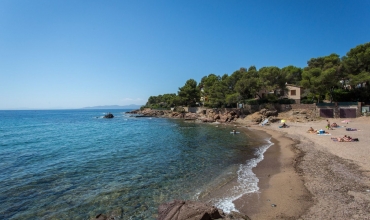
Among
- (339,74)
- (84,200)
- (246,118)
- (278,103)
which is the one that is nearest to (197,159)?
(84,200)

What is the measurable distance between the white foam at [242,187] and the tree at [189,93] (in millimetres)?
62421

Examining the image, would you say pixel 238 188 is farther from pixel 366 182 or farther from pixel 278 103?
pixel 278 103

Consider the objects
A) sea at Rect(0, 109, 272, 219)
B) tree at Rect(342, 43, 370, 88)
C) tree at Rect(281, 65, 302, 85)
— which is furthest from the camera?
tree at Rect(281, 65, 302, 85)

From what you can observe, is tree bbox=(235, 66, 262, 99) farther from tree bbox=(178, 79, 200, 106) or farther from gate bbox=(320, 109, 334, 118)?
tree bbox=(178, 79, 200, 106)

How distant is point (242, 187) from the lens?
35.3ft

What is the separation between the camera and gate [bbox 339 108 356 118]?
40312 mm

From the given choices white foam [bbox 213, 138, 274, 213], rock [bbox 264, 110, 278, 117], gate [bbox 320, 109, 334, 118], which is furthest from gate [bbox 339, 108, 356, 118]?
white foam [bbox 213, 138, 274, 213]

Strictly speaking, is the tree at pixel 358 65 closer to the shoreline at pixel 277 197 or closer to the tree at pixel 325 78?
the tree at pixel 325 78

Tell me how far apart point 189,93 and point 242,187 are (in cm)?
6781

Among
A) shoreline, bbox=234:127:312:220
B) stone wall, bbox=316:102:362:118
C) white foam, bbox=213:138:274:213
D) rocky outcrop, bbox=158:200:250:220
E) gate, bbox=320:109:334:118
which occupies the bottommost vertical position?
white foam, bbox=213:138:274:213

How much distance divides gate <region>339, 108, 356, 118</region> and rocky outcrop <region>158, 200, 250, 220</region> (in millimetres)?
45588

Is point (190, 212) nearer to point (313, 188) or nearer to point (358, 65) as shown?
point (313, 188)

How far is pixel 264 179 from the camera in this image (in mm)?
11805

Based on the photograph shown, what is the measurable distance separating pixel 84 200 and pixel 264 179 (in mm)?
9692
